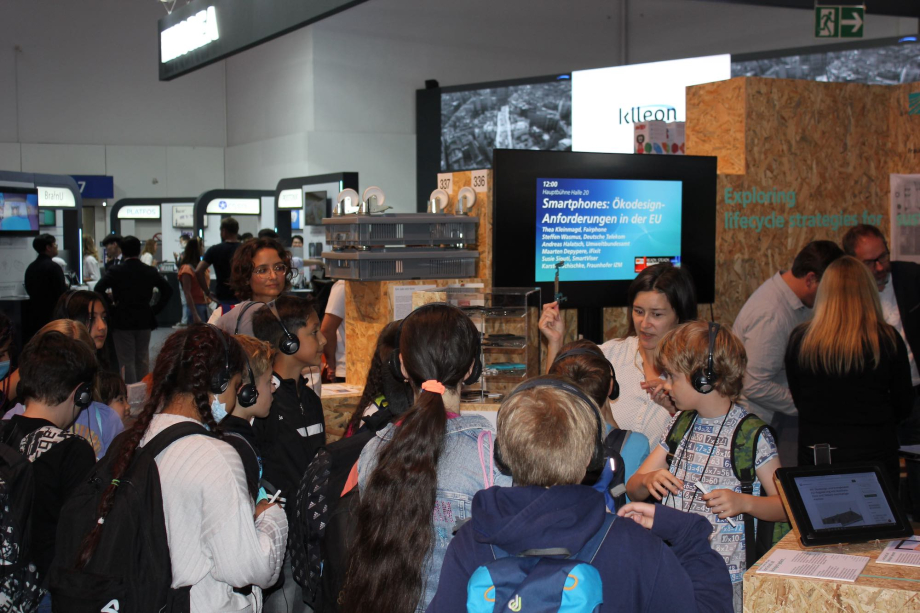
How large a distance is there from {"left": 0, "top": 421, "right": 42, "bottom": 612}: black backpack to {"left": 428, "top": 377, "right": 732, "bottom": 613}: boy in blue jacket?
4.69 ft

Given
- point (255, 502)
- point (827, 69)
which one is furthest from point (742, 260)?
point (827, 69)

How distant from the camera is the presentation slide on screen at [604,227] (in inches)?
A: 191

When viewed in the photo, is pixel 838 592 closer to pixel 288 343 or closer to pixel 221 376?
pixel 221 376

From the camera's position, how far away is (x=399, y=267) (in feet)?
14.7

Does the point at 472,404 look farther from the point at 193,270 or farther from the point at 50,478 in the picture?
the point at 193,270

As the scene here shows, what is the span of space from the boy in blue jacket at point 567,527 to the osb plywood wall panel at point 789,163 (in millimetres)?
4085

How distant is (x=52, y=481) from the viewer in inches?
96.3

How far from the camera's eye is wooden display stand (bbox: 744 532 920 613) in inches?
68.8

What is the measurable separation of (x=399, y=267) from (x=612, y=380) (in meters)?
2.09

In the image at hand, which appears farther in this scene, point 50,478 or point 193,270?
point 193,270

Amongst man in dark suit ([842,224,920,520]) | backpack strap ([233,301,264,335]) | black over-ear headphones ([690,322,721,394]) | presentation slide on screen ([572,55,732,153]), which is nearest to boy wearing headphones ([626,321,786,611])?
black over-ear headphones ([690,322,721,394])

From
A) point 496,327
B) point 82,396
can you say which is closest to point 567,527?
point 82,396

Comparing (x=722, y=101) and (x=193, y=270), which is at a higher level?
(x=722, y=101)

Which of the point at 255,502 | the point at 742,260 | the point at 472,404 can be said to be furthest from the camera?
the point at 742,260
